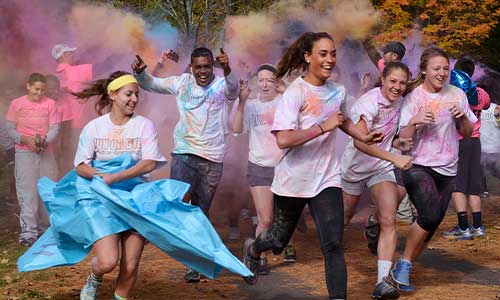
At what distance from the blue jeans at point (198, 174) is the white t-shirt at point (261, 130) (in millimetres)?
832

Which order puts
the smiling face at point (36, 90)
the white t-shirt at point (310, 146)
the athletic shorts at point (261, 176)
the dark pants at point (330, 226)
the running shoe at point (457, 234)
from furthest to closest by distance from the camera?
the running shoe at point (457, 234), the smiling face at point (36, 90), the athletic shorts at point (261, 176), the white t-shirt at point (310, 146), the dark pants at point (330, 226)

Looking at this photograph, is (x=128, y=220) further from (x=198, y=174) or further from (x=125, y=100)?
(x=198, y=174)

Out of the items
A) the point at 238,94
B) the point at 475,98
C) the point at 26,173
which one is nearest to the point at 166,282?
the point at 238,94

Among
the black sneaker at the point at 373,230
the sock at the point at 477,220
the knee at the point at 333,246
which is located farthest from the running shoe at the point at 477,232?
the knee at the point at 333,246

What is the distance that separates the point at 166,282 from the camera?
25.9 ft

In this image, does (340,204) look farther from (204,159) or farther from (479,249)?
(479,249)

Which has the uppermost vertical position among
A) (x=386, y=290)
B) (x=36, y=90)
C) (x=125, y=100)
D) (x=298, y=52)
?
(x=298, y=52)

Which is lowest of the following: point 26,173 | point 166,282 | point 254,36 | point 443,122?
point 166,282

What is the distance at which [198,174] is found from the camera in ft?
26.3

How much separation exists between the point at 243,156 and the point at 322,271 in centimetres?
307

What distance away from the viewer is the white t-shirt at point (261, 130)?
8.84 meters

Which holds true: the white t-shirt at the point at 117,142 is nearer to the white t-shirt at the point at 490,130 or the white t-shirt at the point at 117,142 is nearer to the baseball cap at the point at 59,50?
the baseball cap at the point at 59,50

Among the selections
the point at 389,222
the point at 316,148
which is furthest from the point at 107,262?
the point at 389,222

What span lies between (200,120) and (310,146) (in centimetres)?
179
